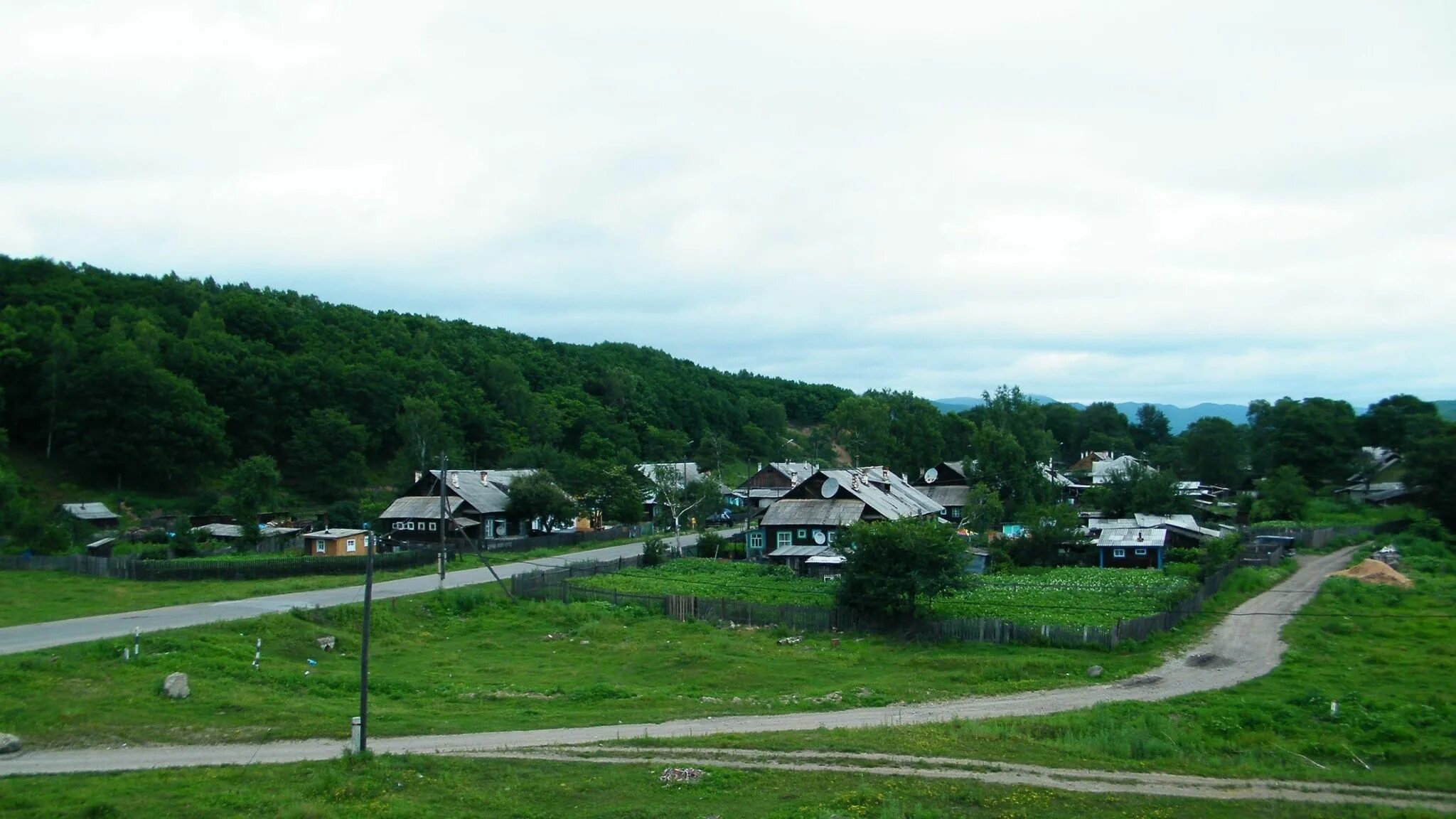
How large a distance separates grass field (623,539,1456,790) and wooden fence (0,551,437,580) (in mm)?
35437

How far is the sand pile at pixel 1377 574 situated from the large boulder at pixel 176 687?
2110 inches

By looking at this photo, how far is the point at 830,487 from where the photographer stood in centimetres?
6184

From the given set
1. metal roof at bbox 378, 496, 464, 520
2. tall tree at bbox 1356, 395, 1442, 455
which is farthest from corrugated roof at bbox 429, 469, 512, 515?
tall tree at bbox 1356, 395, 1442, 455

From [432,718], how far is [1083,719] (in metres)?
16.5

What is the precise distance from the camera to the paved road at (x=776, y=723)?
20766 mm

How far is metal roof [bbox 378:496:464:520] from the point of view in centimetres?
6856

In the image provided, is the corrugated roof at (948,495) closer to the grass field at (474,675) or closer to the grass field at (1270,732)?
the grass field at (474,675)

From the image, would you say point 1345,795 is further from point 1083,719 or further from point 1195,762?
point 1083,719

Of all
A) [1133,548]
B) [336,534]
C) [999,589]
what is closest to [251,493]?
[336,534]

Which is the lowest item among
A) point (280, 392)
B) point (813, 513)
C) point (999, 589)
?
point (999, 589)

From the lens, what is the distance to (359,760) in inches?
781

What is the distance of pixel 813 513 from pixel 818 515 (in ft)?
1.64

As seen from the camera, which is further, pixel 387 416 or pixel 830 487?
pixel 387 416

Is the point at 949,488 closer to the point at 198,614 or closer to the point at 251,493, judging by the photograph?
the point at 251,493
